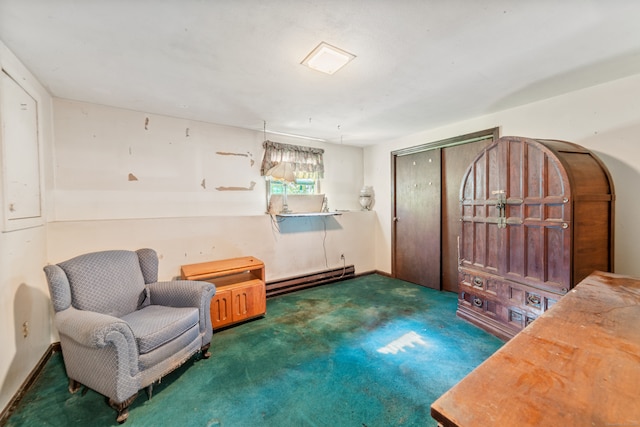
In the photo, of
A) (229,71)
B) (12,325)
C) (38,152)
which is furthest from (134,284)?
(229,71)

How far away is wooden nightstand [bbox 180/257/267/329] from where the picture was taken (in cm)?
263

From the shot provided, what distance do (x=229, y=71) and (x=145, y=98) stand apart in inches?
43.5

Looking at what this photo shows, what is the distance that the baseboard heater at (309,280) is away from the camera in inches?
144

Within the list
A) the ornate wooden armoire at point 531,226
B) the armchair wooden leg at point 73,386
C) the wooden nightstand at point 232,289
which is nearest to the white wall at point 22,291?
the armchair wooden leg at point 73,386

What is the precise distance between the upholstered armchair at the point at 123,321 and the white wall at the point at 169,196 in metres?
0.62

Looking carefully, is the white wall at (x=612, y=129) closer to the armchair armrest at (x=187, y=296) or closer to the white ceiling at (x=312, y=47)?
the white ceiling at (x=312, y=47)

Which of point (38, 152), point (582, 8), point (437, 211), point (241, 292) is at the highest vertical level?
point (582, 8)

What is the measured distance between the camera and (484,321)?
2586 millimetres

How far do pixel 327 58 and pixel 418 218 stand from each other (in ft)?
9.41

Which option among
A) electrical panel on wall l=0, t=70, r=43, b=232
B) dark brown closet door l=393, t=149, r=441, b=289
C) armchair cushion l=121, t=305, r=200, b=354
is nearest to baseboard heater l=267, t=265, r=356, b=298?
dark brown closet door l=393, t=149, r=441, b=289

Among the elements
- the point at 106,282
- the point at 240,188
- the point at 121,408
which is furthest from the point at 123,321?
the point at 240,188

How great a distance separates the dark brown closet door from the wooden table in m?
2.56

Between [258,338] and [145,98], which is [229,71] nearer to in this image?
[145,98]

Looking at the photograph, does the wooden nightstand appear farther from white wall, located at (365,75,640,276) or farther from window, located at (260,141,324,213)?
white wall, located at (365,75,640,276)
